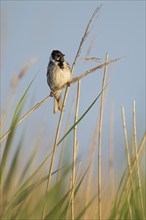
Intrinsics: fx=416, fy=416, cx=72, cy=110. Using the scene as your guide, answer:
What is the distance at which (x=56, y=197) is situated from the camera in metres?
1.42

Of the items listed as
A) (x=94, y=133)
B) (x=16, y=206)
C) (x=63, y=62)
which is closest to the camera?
(x=16, y=206)

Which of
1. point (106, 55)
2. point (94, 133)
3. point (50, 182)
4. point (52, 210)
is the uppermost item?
point (106, 55)

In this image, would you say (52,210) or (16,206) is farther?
(16,206)

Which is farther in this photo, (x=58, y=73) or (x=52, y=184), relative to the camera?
(x=58, y=73)

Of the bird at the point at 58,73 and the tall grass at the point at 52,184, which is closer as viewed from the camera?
the tall grass at the point at 52,184

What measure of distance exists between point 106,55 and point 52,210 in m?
1.13

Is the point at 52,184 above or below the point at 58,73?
below

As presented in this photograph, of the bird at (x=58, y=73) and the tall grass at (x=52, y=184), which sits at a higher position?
the bird at (x=58, y=73)

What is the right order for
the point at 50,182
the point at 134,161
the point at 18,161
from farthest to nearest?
the point at 134,161, the point at 50,182, the point at 18,161

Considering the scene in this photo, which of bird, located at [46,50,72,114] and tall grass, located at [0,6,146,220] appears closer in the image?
tall grass, located at [0,6,146,220]

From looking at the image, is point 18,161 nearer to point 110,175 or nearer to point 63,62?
point 110,175

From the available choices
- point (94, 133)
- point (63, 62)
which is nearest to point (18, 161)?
point (94, 133)

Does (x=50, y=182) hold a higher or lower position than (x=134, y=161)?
lower

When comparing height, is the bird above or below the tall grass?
above
